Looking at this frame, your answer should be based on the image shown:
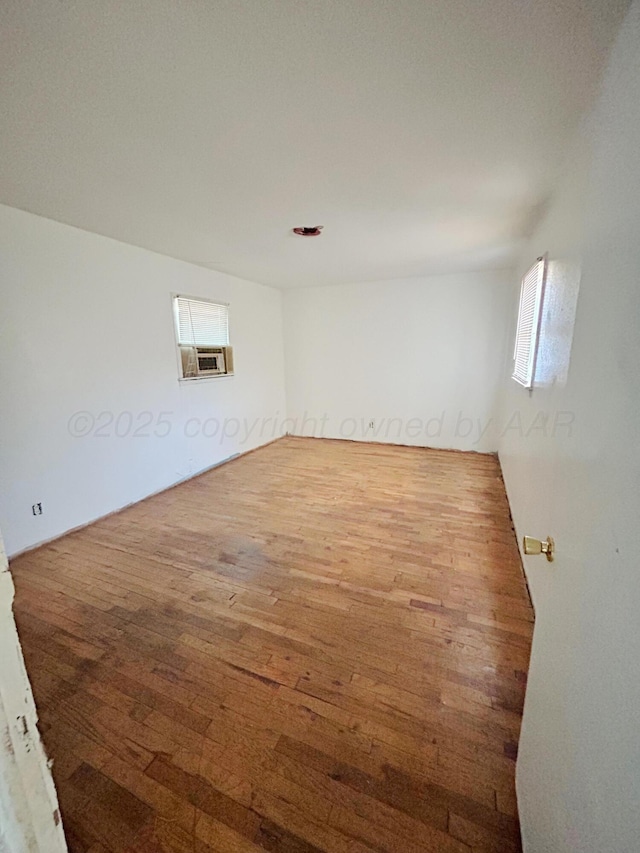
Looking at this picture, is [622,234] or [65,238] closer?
[622,234]

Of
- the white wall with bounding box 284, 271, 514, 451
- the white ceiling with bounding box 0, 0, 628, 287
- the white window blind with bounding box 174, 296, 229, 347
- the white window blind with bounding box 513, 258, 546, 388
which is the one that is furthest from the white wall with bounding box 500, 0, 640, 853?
the white window blind with bounding box 174, 296, 229, 347

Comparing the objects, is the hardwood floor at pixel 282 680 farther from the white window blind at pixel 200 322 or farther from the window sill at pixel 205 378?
the white window blind at pixel 200 322

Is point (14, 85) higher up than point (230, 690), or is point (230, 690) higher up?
point (14, 85)

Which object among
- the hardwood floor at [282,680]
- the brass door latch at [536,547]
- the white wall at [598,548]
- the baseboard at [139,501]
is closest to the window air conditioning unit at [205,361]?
the baseboard at [139,501]

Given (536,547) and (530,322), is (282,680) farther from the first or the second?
(530,322)

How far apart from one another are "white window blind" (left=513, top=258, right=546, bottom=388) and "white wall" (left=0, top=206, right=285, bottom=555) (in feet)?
11.2

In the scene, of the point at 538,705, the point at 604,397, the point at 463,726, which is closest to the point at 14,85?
the point at 604,397

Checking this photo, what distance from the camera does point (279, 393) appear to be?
5.98 metres

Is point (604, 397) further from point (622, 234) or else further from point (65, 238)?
point (65, 238)

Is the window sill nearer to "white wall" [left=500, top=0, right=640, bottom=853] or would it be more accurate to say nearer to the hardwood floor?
the hardwood floor

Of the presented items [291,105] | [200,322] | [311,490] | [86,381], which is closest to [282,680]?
[311,490]

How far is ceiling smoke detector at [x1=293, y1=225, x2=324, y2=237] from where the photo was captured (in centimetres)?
280

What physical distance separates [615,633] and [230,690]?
5.04ft

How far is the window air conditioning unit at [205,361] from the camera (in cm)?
406
